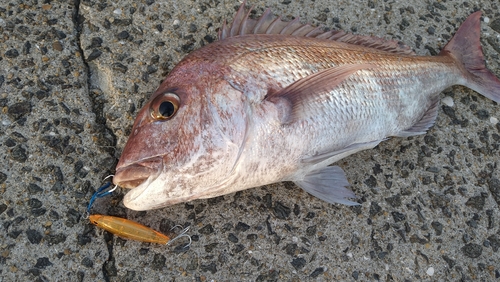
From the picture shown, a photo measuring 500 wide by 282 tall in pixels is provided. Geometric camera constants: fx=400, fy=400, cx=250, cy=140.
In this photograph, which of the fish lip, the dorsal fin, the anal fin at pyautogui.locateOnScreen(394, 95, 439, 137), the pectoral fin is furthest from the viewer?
the anal fin at pyautogui.locateOnScreen(394, 95, 439, 137)

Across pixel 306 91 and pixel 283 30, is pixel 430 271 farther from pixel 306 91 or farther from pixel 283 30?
→ pixel 283 30

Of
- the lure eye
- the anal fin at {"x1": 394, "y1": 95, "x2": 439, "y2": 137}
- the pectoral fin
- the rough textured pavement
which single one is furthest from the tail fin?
the lure eye

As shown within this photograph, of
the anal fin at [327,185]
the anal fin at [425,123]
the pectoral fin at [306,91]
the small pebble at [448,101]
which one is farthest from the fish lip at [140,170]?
the small pebble at [448,101]

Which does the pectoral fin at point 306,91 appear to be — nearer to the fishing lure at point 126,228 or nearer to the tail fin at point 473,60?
the fishing lure at point 126,228

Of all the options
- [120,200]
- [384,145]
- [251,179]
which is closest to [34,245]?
[120,200]

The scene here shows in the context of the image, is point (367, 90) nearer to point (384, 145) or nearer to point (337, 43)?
point (337, 43)

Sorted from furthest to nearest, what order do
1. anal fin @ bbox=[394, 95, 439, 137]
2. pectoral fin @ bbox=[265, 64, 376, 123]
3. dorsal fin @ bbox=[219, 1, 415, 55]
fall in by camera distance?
anal fin @ bbox=[394, 95, 439, 137] → dorsal fin @ bbox=[219, 1, 415, 55] → pectoral fin @ bbox=[265, 64, 376, 123]

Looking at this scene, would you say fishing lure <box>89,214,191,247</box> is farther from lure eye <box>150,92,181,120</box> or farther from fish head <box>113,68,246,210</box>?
lure eye <box>150,92,181,120</box>
